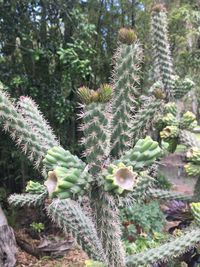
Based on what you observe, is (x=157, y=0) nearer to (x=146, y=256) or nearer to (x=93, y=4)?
(x=93, y=4)

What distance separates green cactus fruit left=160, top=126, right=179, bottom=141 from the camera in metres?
1.80

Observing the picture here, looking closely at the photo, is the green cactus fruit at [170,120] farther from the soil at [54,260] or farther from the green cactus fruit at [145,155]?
the soil at [54,260]

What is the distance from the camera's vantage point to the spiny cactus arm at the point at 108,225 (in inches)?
52.2

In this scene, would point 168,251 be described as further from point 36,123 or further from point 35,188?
point 36,123

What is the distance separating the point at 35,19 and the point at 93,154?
3814 mm

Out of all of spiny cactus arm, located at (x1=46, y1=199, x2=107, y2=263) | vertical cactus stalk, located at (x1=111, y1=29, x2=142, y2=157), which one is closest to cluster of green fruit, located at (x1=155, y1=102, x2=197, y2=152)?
vertical cactus stalk, located at (x1=111, y1=29, x2=142, y2=157)

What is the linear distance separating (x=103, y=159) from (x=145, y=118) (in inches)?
20.1

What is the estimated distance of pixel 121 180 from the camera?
1.09 metres

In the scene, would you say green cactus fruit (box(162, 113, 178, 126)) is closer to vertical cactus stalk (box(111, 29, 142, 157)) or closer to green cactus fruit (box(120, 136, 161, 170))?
vertical cactus stalk (box(111, 29, 142, 157))

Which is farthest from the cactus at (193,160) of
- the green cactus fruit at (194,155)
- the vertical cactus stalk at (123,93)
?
the vertical cactus stalk at (123,93)

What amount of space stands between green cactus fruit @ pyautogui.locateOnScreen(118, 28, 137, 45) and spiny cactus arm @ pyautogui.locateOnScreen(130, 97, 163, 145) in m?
0.37

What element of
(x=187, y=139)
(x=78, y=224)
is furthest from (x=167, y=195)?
(x=78, y=224)

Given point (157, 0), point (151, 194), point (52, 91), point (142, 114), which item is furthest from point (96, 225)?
point (157, 0)

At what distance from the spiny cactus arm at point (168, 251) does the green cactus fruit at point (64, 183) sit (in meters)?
0.63
